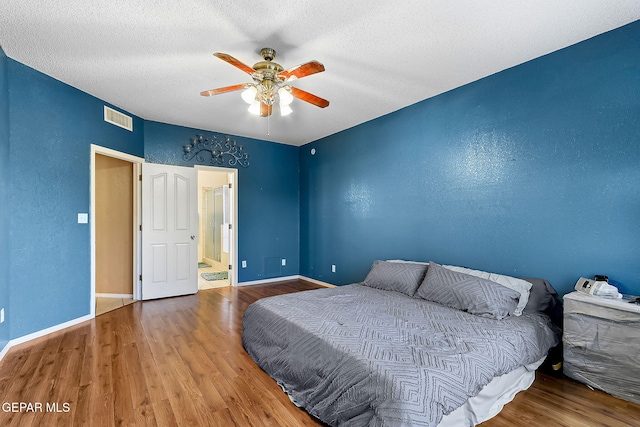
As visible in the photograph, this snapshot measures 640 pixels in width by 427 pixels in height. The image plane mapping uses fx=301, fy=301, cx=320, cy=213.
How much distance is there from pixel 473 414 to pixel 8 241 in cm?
396

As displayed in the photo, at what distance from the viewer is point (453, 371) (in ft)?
5.36

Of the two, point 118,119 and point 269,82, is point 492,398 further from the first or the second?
point 118,119

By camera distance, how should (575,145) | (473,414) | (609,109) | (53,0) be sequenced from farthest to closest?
(575,145) < (609,109) < (53,0) < (473,414)

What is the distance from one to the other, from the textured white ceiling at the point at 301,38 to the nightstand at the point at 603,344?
6.77 ft

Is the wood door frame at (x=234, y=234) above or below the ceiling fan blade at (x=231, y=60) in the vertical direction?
below

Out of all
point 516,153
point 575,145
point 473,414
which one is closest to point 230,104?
point 516,153

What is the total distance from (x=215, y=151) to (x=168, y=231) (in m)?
1.50

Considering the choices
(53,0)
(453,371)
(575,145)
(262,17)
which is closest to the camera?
(453,371)

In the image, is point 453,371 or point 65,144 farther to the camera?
point 65,144

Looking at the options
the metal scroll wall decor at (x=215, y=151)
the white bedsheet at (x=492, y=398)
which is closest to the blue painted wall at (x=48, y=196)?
the metal scroll wall decor at (x=215, y=151)

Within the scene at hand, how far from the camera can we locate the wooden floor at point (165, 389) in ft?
6.06

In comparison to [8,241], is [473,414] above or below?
below

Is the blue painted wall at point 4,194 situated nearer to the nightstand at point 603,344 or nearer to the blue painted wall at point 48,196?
the blue painted wall at point 48,196

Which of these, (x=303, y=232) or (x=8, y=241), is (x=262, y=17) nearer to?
(x=8, y=241)
